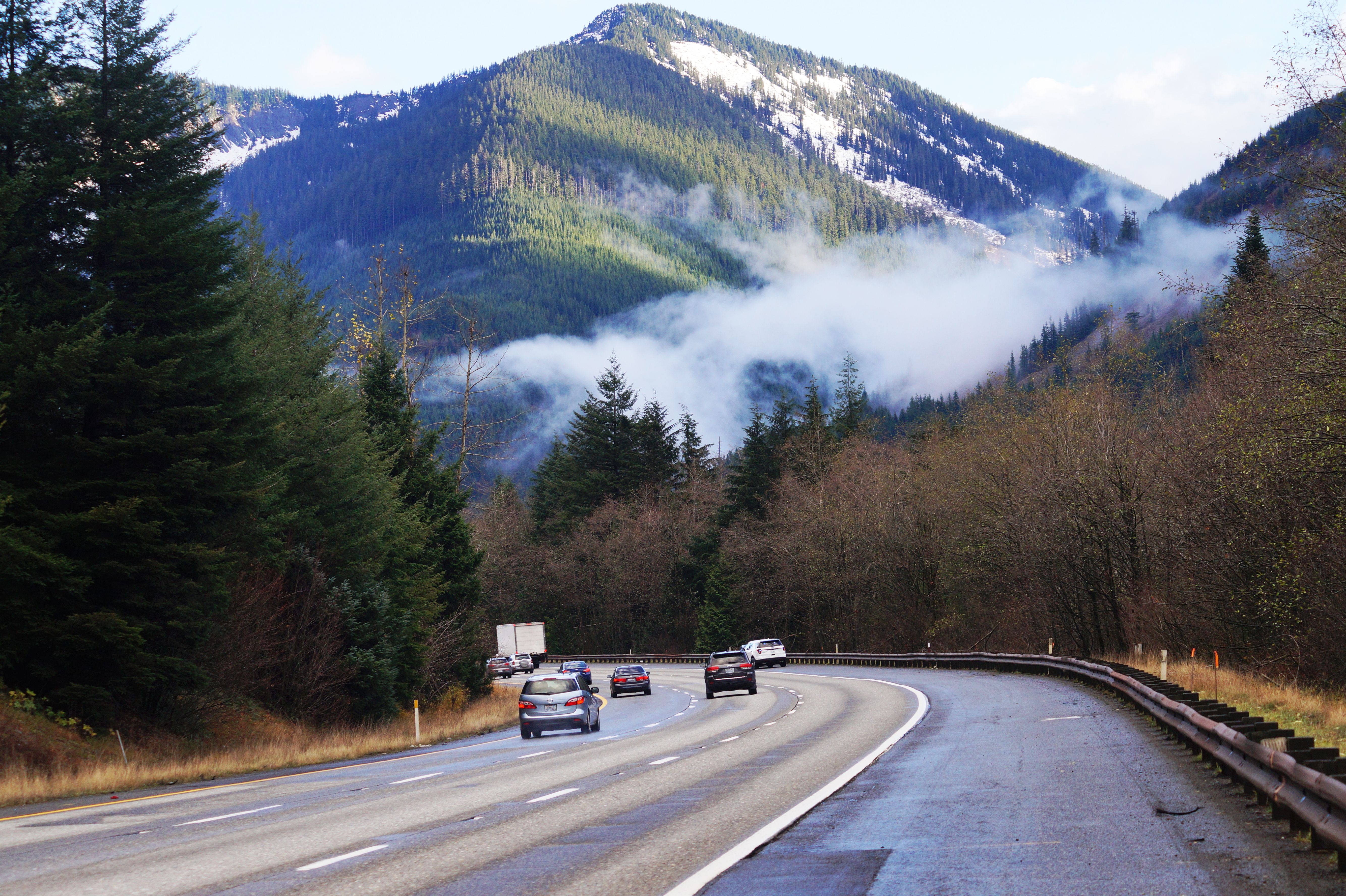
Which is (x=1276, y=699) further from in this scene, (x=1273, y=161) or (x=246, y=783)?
(x=246, y=783)

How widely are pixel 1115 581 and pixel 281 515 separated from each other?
30391 mm

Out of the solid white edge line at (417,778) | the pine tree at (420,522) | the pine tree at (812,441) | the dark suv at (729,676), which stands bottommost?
the dark suv at (729,676)

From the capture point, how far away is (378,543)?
111 feet

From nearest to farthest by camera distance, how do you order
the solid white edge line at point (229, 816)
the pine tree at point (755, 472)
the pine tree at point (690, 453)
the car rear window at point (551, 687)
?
the solid white edge line at point (229, 816) < the car rear window at point (551, 687) < the pine tree at point (755, 472) < the pine tree at point (690, 453)

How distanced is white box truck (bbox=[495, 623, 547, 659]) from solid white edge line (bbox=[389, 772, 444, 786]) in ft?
210

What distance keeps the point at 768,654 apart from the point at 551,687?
121 feet

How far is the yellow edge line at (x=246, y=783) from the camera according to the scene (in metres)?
13.5

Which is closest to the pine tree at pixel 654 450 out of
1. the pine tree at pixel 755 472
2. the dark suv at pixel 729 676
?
the pine tree at pixel 755 472

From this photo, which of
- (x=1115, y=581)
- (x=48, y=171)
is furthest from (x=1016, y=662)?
(x=48, y=171)

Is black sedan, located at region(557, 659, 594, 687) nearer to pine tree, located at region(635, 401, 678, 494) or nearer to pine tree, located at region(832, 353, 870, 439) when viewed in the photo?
pine tree, located at region(635, 401, 678, 494)

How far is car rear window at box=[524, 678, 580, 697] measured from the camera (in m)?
27.8

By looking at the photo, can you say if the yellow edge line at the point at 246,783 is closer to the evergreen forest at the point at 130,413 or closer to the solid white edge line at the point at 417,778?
the solid white edge line at the point at 417,778

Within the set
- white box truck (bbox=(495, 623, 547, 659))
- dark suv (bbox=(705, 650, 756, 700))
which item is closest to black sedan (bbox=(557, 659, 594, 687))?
dark suv (bbox=(705, 650, 756, 700))

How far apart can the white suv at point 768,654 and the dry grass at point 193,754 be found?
32.4 meters
